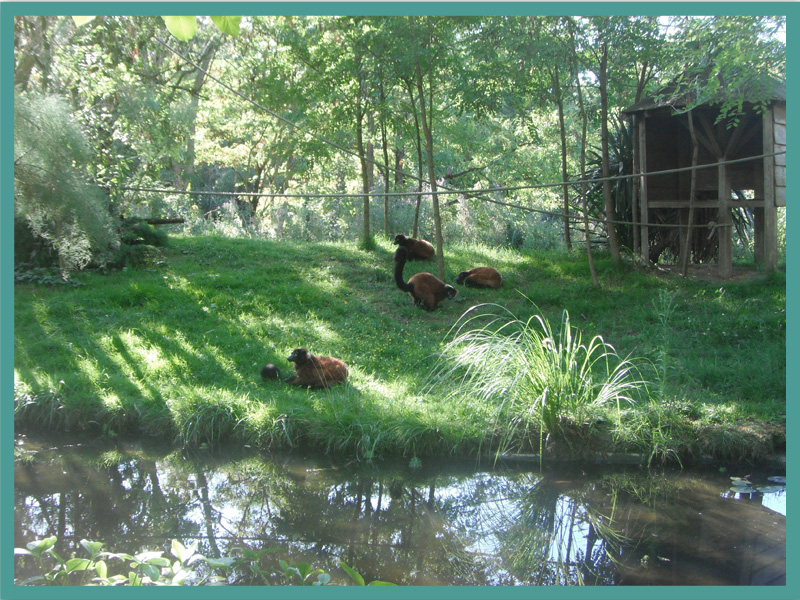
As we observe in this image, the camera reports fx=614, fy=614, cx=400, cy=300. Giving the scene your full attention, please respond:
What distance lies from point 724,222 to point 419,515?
785 cm

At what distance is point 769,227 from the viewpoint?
1026 centimetres

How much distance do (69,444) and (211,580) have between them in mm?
3303

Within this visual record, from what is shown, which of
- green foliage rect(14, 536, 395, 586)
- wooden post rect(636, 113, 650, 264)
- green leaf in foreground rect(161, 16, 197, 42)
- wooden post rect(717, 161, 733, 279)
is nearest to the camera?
green leaf in foreground rect(161, 16, 197, 42)

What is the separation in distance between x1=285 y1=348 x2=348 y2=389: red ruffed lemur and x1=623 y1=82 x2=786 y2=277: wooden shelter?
5150 millimetres

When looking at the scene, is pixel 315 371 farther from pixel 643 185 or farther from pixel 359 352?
pixel 643 185

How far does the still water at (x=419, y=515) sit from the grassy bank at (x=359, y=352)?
11.5 inches

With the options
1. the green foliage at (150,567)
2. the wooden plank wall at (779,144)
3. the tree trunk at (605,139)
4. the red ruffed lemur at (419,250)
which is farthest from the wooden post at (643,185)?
the green foliage at (150,567)

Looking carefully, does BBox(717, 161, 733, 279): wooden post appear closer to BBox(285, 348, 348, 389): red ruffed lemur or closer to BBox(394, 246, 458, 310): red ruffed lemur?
BBox(394, 246, 458, 310): red ruffed lemur

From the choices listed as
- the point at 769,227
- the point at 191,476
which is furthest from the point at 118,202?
the point at 769,227

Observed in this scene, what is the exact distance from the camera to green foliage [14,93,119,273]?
23.2ft

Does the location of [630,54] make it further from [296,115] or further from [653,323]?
[296,115]

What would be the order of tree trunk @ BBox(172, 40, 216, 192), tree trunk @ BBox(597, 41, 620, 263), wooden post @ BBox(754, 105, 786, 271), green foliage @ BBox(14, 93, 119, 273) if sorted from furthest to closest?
tree trunk @ BBox(172, 40, 216, 192), wooden post @ BBox(754, 105, 786, 271), tree trunk @ BBox(597, 41, 620, 263), green foliage @ BBox(14, 93, 119, 273)

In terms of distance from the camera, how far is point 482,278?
10539 millimetres

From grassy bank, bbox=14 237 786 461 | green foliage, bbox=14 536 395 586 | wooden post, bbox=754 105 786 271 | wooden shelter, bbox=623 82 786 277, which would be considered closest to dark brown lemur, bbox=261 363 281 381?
grassy bank, bbox=14 237 786 461
